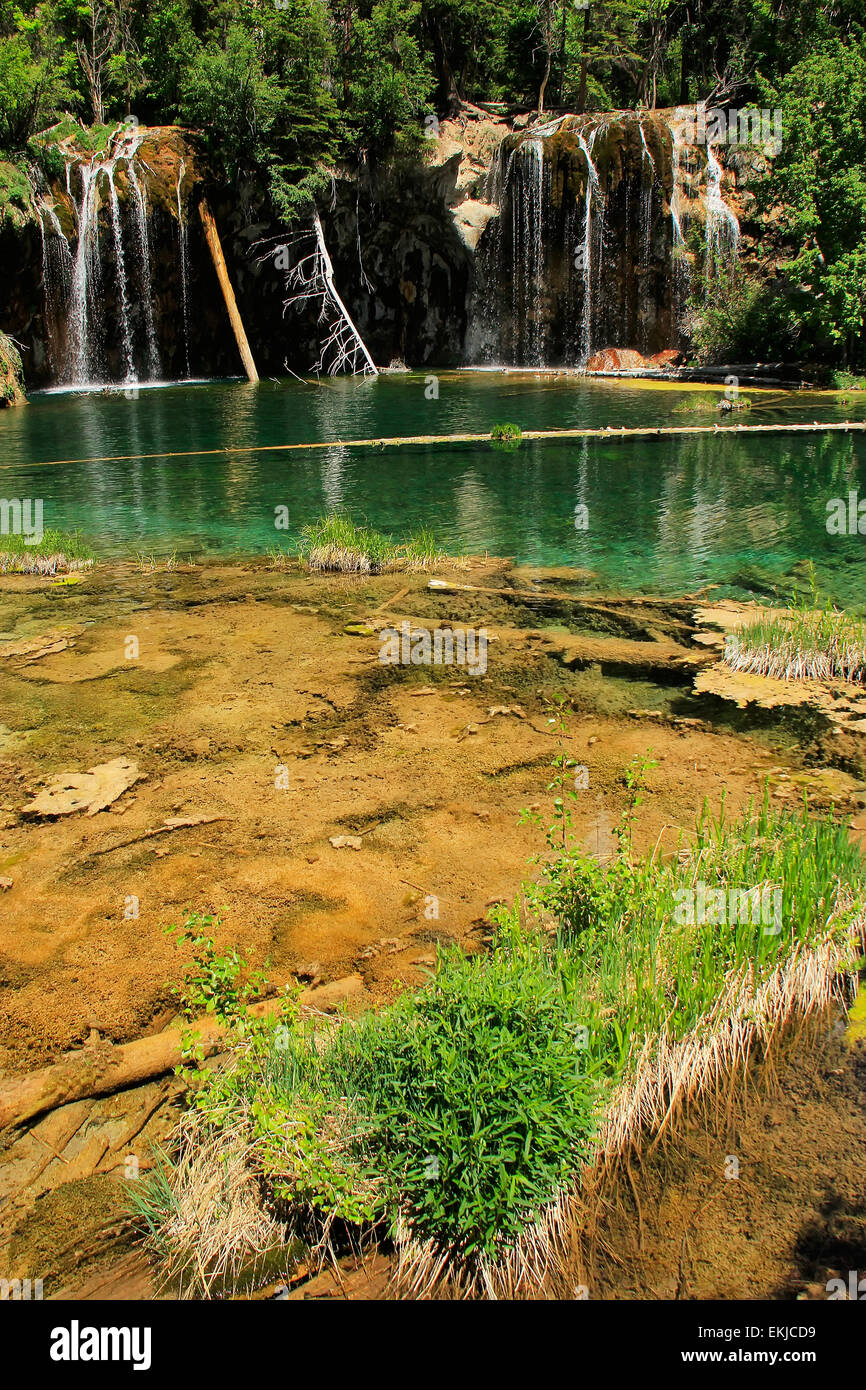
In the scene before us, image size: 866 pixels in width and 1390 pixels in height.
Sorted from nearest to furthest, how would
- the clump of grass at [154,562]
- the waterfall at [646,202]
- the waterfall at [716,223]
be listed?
the clump of grass at [154,562] → the waterfall at [716,223] → the waterfall at [646,202]

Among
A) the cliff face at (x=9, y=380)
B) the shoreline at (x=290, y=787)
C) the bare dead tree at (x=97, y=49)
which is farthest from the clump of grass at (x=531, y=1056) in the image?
the bare dead tree at (x=97, y=49)

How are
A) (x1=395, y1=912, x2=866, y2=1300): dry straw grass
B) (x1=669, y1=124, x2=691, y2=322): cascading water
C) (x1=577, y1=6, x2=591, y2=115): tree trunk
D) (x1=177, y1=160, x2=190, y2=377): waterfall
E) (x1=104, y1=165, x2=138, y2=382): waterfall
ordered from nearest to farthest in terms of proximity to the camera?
(x1=395, y1=912, x2=866, y2=1300): dry straw grass, (x1=669, y1=124, x2=691, y2=322): cascading water, (x1=104, y1=165, x2=138, y2=382): waterfall, (x1=177, y1=160, x2=190, y2=377): waterfall, (x1=577, y1=6, x2=591, y2=115): tree trunk

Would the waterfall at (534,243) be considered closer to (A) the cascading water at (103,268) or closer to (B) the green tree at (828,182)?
(B) the green tree at (828,182)

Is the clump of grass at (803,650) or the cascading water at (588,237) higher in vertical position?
the cascading water at (588,237)

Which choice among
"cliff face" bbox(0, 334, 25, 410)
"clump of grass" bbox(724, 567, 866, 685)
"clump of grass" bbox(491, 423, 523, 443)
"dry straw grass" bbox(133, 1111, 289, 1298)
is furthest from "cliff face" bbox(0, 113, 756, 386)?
"dry straw grass" bbox(133, 1111, 289, 1298)

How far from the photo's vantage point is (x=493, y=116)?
3950 cm

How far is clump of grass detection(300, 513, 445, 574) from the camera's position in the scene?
1082cm

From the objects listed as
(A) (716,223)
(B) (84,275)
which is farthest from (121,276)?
(A) (716,223)

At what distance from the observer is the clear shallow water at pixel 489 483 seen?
1166 centimetres

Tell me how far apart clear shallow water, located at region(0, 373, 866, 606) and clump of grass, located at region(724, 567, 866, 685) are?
2033 millimetres

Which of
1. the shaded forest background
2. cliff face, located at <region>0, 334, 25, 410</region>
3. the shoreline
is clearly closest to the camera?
the shoreline

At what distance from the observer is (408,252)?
3819 centimetres

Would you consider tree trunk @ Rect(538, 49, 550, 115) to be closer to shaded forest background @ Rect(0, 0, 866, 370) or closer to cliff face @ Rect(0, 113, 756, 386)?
shaded forest background @ Rect(0, 0, 866, 370)

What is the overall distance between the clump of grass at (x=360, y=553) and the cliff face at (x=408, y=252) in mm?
24311
